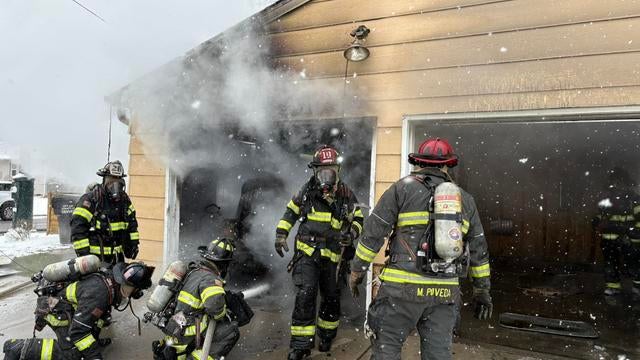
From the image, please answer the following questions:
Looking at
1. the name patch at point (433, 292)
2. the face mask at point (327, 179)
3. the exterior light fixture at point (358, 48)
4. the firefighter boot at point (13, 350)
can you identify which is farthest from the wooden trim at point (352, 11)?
the firefighter boot at point (13, 350)

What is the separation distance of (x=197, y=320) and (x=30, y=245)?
28.5 ft

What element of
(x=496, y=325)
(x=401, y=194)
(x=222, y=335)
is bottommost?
(x=496, y=325)

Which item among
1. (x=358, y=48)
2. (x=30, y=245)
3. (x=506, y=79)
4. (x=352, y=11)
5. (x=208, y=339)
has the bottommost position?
(x=30, y=245)

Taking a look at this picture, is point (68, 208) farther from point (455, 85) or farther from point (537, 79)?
point (537, 79)

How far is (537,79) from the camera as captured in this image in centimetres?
383

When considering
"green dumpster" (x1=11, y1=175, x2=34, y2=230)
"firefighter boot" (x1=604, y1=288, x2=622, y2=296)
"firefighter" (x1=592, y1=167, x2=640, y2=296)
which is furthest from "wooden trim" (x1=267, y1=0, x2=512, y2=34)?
"green dumpster" (x1=11, y1=175, x2=34, y2=230)

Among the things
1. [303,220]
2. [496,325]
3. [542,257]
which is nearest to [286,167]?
[303,220]

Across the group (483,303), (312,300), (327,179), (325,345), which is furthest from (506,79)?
(325,345)

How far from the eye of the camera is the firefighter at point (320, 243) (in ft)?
12.2

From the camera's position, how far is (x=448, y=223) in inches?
102

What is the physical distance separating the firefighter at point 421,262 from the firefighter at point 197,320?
110 centimetres

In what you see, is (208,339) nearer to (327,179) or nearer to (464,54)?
(327,179)

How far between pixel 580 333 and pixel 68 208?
10435 mm

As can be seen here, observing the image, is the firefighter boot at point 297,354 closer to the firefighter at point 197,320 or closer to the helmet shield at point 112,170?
the firefighter at point 197,320
